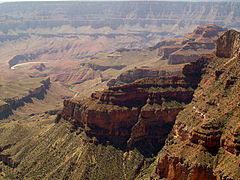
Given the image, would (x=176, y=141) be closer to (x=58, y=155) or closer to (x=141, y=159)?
(x=141, y=159)

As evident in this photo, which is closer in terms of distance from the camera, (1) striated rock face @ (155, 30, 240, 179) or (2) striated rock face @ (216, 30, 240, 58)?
(1) striated rock face @ (155, 30, 240, 179)

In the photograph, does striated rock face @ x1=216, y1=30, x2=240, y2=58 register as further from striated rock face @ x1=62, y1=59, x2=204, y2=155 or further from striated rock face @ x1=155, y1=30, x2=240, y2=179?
striated rock face @ x1=62, y1=59, x2=204, y2=155

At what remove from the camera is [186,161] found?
248ft

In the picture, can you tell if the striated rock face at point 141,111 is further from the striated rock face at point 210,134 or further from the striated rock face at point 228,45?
the striated rock face at point 228,45

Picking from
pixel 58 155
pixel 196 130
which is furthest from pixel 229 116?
pixel 58 155

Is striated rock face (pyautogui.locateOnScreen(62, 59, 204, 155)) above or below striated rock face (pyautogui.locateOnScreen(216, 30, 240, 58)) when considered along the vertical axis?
below

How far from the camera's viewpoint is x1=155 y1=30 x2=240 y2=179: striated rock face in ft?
237

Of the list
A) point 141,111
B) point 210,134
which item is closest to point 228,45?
point 141,111

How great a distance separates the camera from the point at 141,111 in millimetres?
113625

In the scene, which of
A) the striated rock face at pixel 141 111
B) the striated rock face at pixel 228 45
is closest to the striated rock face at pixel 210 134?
the striated rock face at pixel 228 45

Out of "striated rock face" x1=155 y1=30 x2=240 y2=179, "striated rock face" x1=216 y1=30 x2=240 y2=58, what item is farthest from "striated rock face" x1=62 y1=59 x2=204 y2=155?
"striated rock face" x1=216 y1=30 x2=240 y2=58

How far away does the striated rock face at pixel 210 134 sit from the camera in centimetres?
7225

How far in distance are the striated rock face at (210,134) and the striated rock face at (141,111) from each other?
17.7 ft

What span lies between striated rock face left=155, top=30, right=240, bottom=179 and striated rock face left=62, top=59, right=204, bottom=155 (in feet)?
17.7
